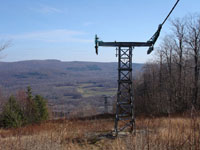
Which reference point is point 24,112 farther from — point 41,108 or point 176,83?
point 176,83

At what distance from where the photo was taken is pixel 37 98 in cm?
2978

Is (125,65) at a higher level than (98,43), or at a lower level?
lower

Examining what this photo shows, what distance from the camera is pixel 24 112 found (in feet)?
86.7

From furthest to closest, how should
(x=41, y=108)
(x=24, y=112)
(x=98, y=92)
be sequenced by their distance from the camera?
1. (x=98, y=92)
2. (x=41, y=108)
3. (x=24, y=112)

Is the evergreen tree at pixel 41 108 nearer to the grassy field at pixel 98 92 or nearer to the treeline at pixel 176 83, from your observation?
the treeline at pixel 176 83

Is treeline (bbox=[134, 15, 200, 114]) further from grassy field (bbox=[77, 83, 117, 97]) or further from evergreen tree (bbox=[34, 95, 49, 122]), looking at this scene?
grassy field (bbox=[77, 83, 117, 97])

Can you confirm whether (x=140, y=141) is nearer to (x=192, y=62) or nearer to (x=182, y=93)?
(x=192, y=62)

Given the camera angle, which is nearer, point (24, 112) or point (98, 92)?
point (24, 112)

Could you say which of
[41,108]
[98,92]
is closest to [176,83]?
[41,108]

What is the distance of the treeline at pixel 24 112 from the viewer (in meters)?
22.9

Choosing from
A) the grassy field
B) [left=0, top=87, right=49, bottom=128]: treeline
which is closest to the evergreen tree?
[left=0, top=87, right=49, bottom=128]: treeline

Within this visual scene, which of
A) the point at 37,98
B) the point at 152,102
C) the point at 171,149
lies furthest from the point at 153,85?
the point at 171,149

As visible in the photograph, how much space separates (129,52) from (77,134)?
452 cm

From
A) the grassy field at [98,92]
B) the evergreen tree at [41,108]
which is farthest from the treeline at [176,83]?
the grassy field at [98,92]
